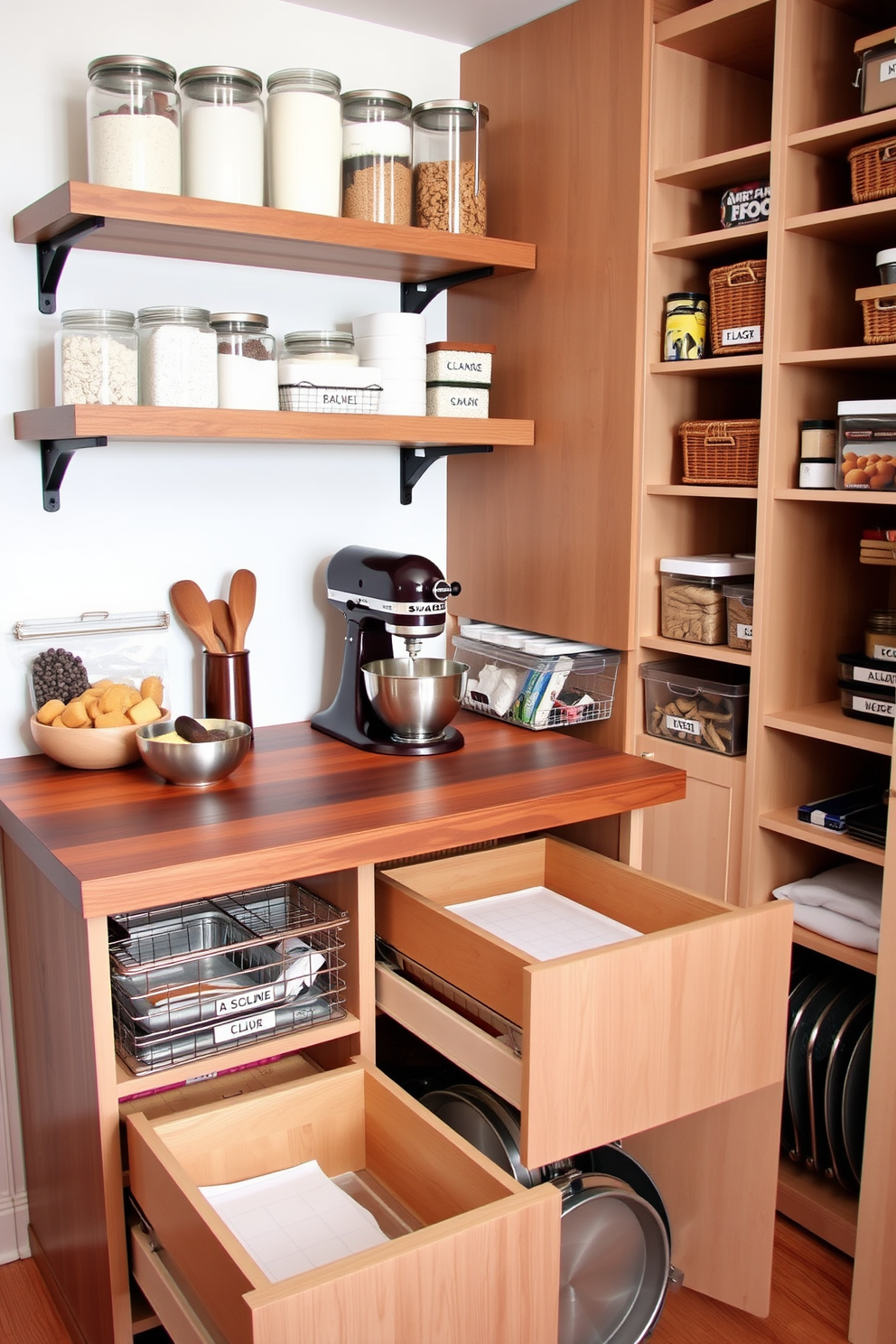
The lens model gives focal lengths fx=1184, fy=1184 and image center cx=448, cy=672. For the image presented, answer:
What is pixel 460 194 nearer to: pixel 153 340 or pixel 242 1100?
pixel 153 340

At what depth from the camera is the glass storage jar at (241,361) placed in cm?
196

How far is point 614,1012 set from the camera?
1.52 m

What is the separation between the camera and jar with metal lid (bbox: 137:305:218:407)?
1876mm

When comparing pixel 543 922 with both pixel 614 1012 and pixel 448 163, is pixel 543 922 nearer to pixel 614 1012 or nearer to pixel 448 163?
pixel 614 1012

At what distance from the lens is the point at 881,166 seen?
1791mm

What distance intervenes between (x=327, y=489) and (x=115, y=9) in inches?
35.9

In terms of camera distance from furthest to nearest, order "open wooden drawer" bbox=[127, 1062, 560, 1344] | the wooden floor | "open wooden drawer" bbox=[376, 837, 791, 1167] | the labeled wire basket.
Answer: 1. the wooden floor
2. the labeled wire basket
3. "open wooden drawer" bbox=[376, 837, 791, 1167]
4. "open wooden drawer" bbox=[127, 1062, 560, 1344]

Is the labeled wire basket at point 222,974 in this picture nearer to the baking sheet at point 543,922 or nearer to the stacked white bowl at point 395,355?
the baking sheet at point 543,922

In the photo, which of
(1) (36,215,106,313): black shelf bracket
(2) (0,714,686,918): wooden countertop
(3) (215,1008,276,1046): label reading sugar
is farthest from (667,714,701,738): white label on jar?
(1) (36,215,106,313): black shelf bracket

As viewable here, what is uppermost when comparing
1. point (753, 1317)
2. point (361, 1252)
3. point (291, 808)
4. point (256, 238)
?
point (256, 238)

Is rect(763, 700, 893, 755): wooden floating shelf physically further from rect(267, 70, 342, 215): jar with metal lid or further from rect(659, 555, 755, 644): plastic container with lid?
rect(267, 70, 342, 215): jar with metal lid

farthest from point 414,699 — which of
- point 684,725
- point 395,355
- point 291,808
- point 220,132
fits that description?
point 220,132

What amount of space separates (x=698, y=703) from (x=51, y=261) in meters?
1.36

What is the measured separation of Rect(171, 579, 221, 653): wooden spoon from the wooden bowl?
0.26 meters
